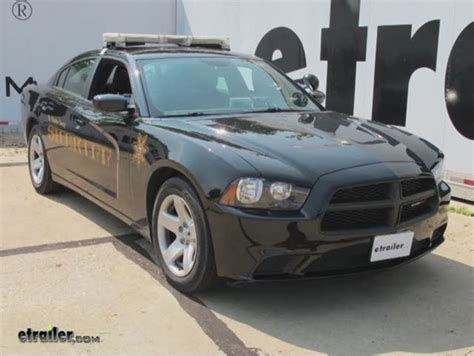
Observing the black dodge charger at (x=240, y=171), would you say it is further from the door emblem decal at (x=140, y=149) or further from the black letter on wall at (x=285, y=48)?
the black letter on wall at (x=285, y=48)

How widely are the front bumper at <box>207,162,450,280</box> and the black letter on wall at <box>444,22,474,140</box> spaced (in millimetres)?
3328

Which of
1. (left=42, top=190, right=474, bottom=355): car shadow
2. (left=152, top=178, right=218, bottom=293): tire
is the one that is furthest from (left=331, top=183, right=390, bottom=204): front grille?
(left=152, top=178, right=218, bottom=293): tire

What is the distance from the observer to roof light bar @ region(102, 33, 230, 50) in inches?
213

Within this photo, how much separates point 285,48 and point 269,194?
6.09 m

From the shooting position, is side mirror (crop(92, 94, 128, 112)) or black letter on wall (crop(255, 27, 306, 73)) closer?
side mirror (crop(92, 94, 128, 112))

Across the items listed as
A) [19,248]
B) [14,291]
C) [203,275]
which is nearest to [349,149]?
[203,275]

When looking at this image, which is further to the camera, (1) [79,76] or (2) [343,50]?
Answer: (2) [343,50]

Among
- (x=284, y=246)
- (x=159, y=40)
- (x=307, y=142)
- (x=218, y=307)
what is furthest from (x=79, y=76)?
(x=284, y=246)

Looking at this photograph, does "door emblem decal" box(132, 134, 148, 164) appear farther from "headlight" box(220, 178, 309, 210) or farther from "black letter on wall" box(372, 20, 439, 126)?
"black letter on wall" box(372, 20, 439, 126)

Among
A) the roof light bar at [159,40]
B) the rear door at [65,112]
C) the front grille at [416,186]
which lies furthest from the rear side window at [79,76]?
the front grille at [416,186]

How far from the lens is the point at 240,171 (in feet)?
11.2

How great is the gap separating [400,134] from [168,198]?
1758mm

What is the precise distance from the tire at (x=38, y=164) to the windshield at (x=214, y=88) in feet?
6.73

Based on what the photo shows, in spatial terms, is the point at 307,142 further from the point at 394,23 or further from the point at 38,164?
the point at 394,23
